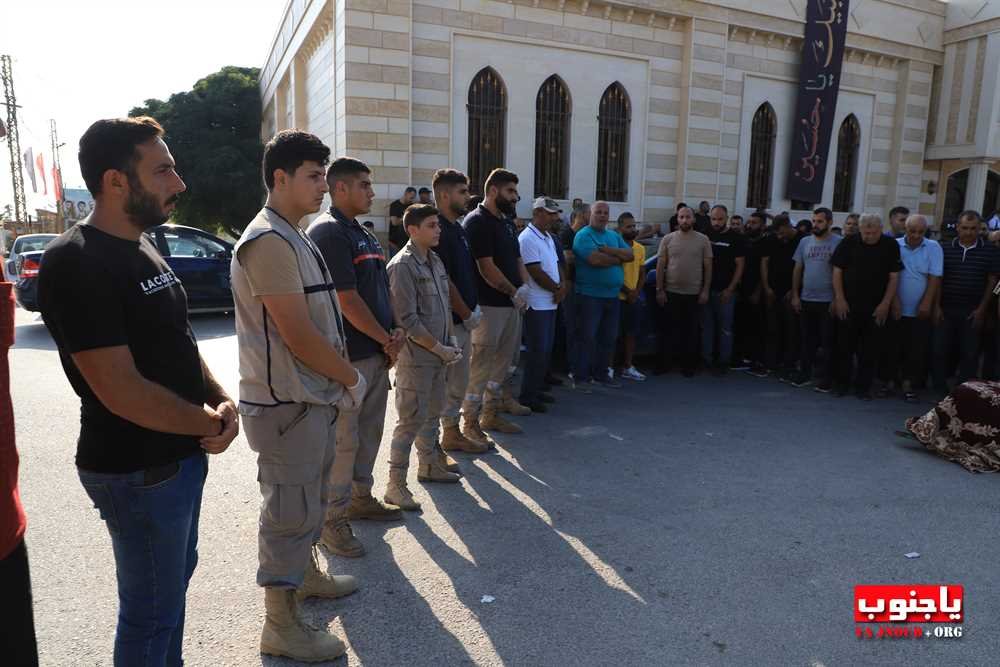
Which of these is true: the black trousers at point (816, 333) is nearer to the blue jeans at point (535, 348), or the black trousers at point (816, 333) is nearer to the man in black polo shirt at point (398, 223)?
the blue jeans at point (535, 348)

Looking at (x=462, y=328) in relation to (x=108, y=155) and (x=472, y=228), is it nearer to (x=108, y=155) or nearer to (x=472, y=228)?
(x=472, y=228)

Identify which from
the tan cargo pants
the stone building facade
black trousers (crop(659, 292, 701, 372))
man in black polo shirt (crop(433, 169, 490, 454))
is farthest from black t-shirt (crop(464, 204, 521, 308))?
the stone building facade

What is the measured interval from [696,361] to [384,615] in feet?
20.8

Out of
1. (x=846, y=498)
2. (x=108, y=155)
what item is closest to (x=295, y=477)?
(x=108, y=155)

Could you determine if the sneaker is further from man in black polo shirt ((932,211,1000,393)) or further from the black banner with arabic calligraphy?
the black banner with arabic calligraphy

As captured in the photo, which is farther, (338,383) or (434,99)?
(434,99)

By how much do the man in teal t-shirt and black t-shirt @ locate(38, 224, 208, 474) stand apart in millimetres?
5472

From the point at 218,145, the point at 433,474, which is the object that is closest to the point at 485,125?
the point at 433,474

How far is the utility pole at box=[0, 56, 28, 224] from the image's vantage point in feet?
103

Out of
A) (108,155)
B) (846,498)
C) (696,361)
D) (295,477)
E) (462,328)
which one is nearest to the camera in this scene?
(108,155)

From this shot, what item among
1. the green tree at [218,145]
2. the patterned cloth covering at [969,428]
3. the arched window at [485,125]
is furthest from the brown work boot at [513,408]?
the green tree at [218,145]

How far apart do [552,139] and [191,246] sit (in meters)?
6.92

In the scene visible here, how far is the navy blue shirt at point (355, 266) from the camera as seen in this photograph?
3189 mm

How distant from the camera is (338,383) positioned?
8.47 feet
